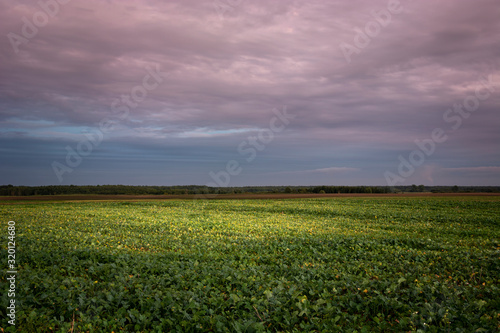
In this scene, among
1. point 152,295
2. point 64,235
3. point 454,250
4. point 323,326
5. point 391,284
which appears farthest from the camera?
point 64,235

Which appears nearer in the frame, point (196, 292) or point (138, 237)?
point (196, 292)

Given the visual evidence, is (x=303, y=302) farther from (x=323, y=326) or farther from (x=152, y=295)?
(x=152, y=295)

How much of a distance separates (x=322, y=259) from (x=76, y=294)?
9179mm

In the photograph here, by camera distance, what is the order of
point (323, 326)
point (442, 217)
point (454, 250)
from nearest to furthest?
point (323, 326) → point (454, 250) → point (442, 217)

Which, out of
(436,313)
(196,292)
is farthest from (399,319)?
(196,292)

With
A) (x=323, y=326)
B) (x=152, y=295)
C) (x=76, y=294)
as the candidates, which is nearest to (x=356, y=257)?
(x=323, y=326)

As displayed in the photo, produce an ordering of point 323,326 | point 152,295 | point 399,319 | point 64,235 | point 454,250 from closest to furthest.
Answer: point 323,326, point 399,319, point 152,295, point 454,250, point 64,235

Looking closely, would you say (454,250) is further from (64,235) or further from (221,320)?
(64,235)

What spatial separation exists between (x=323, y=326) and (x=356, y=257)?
7289mm

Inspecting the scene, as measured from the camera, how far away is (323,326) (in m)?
6.54

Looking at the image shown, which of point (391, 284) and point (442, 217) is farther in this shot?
point (442, 217)

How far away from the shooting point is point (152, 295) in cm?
768

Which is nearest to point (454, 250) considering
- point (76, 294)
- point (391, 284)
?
point (391, 284)

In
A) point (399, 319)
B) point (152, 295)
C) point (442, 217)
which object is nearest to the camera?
point (399, 319)
